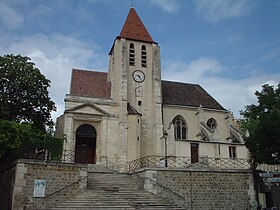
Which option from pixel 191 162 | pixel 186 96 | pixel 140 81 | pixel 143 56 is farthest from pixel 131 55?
pixel 191 162

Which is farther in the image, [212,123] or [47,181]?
[212,123]

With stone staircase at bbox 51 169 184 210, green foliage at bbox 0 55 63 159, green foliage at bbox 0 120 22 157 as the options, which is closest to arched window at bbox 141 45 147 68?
green foliage at bbox 0 55 63 159

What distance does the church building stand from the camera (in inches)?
878

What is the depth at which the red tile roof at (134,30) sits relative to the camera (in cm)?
2730

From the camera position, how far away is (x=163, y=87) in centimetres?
2892

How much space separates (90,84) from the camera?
2559cm

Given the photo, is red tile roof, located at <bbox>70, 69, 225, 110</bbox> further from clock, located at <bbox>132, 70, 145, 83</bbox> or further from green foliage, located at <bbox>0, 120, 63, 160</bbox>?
green foliage, located at <bbox>0, 120, 63, 160</bbox>

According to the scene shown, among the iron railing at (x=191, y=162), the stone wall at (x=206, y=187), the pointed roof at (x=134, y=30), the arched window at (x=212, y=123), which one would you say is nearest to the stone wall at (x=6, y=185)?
the stone wall at (x=206, y=187)

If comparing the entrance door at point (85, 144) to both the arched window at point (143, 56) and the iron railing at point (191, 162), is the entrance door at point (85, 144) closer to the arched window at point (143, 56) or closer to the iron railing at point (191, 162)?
the iron railing at point (191, 162)

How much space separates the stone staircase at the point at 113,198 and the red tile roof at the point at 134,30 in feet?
47.6

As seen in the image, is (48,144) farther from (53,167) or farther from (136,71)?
(136,71)

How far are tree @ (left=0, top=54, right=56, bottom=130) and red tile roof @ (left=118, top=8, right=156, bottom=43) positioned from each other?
8610mm

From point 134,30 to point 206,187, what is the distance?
17094 millimetres

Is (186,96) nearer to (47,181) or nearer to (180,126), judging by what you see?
(180,126)
